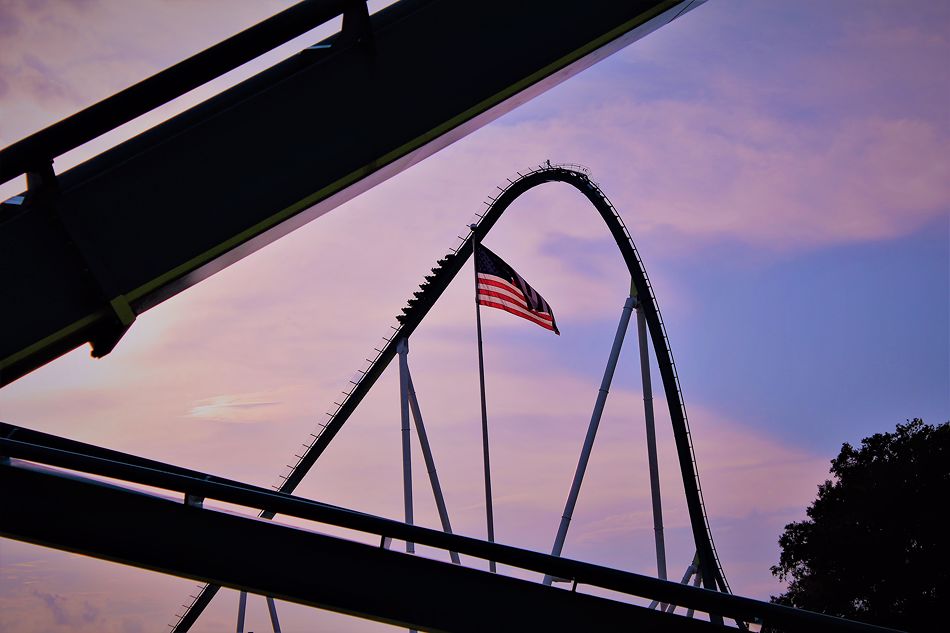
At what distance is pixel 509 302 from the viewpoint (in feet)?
45.6

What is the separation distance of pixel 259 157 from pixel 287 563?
1.16 metres

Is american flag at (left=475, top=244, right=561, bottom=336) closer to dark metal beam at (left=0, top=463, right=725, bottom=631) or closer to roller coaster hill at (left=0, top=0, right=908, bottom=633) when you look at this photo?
roller coaster hill at (left=0, top=0, right=908, bottom=633)

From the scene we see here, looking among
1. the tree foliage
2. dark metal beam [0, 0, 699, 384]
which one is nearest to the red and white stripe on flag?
dark metal beam [0, 0, 699, 384]

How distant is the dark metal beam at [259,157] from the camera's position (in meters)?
2.36

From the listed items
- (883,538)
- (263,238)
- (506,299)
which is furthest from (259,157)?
(883,538)

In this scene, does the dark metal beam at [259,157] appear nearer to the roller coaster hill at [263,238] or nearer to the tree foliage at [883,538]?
the roller coaster hill at [263,238]

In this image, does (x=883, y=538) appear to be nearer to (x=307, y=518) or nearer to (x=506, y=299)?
(x=506, y=299)

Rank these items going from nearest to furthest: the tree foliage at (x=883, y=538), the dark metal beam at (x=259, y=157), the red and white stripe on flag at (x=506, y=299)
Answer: the dark metal beam at (x=259, y=157)
the red and white stripe on flag at (x=506, y=299)
the tree foliage at (x=883, y=538)

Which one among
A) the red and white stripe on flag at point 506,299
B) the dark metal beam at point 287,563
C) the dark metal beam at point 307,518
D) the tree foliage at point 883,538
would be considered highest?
the tree foliage at point 883,538

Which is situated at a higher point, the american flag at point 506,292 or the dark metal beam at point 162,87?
the american flag at point 506,292

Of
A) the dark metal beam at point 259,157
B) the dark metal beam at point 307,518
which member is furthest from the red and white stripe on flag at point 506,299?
the dark metal beam at point 307,518

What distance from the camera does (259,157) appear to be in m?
2.57

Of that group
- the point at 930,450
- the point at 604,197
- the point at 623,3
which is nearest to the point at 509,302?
the point at 604,197

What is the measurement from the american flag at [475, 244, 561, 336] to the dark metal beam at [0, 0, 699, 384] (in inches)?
420
